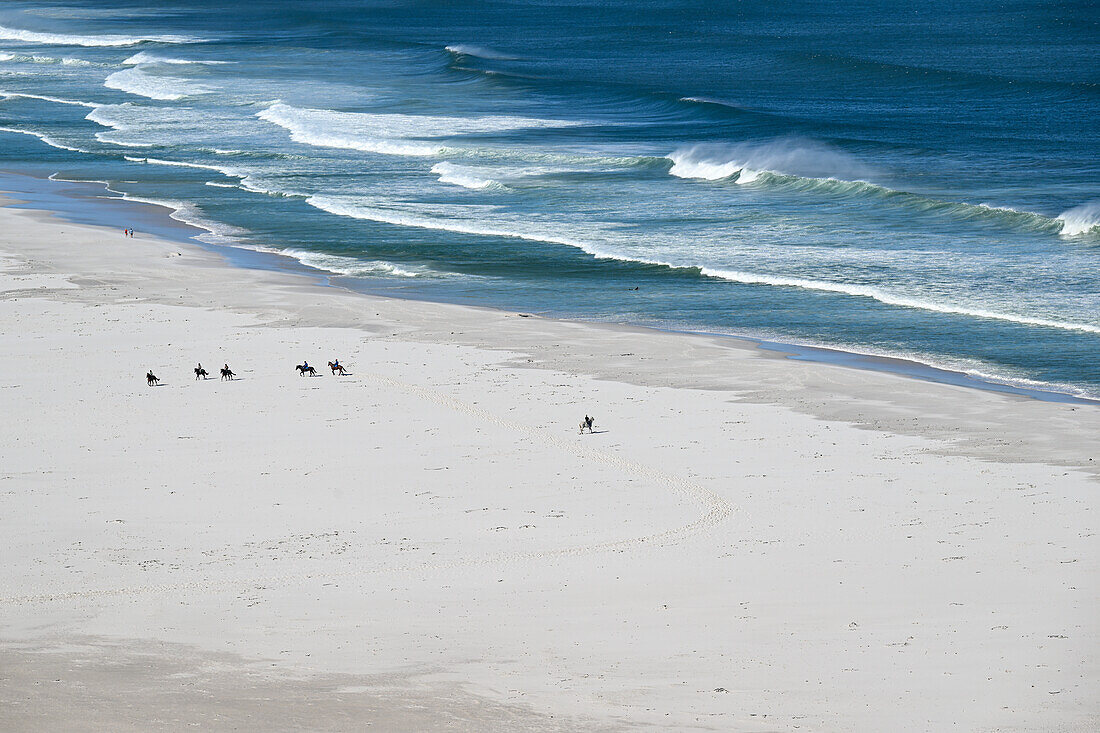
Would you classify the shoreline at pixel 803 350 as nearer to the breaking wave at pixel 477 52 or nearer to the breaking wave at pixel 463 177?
the breaking wave at pixel 463 177

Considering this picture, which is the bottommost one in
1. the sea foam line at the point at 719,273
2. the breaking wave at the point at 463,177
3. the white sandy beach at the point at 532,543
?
the white sandy beach at the point at 532,543

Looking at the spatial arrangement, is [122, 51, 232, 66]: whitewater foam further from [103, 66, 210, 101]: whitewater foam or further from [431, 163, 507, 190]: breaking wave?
[431, 163, 507, 190]: breaking wave

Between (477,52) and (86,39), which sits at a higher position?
(86,39)

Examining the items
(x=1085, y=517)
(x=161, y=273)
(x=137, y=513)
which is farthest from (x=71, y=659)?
(x=161, y=273)

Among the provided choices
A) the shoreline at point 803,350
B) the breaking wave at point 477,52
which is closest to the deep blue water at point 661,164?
the shoreline at point 803,350

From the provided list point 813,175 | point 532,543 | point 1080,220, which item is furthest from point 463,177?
point 532,543

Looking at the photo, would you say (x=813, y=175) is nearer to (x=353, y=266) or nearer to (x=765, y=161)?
(x=765, y=161)
